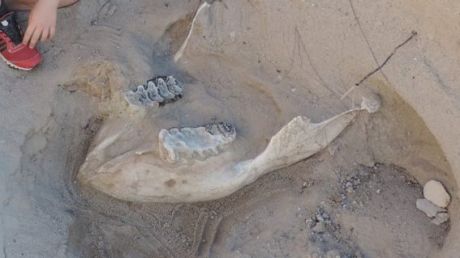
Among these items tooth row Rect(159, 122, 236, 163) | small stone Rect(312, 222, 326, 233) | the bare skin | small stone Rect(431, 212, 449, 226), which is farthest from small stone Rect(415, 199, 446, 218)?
the bare skin

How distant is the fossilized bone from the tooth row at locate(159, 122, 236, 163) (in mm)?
30

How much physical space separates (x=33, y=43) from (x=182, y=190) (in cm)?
64

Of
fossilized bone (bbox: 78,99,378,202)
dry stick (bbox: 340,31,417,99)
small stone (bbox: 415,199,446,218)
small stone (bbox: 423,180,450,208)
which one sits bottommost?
fossilized bone (bbox: 78,99,378,202)

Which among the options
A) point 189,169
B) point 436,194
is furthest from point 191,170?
point 436,194

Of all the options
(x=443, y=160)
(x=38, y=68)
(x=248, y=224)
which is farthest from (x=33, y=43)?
(x=443, y=160)

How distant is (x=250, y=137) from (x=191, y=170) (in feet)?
0.75

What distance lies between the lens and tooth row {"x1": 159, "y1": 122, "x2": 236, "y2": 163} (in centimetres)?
232

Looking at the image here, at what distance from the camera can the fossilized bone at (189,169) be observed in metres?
2.38

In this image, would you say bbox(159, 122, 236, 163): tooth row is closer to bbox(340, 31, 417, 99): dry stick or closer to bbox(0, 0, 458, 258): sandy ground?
bbox(0, 0, 458, 258): sandy ground

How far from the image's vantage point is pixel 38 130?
7.93 ft

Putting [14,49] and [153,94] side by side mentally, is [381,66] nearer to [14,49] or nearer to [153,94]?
[153,94]

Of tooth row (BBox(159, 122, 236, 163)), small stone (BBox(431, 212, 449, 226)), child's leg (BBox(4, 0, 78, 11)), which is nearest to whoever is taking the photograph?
tooth row (BBox(159, 122, 236, 163))

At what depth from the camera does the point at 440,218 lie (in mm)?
2432

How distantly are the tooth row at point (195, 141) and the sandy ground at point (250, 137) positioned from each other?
67 millimetres
